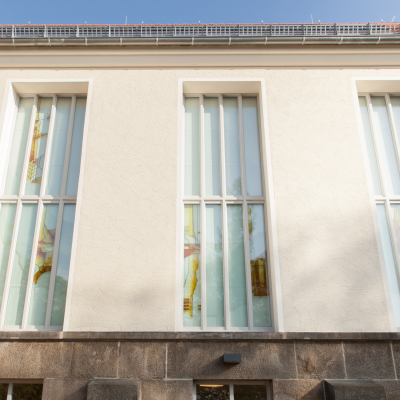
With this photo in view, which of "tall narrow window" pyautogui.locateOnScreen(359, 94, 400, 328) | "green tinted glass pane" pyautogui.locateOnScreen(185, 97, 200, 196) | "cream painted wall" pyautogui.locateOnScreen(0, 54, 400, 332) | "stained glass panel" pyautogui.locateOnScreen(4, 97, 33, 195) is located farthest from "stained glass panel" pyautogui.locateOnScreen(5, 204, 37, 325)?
"tall narrow window" pyautogui.locateOnScreen(359, 94, 400, 328)

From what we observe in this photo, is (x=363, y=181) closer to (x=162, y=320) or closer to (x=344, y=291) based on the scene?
(x=344, y=291)

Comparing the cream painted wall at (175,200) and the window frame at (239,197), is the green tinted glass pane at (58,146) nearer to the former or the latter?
the cream painted wall at (175,200)

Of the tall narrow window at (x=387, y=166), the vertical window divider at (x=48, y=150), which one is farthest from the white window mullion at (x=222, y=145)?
the vertical window divider at (x=48, y=150)

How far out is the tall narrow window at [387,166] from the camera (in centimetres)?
669

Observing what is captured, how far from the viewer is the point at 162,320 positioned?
596 centimetres

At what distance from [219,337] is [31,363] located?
3.19 metres

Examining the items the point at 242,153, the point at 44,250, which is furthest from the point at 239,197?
the point at 44,250

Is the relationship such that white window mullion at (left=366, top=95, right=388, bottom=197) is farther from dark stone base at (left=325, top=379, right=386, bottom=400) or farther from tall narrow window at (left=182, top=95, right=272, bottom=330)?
dark stone base at (left=325, top=379, right=386, bottom=400)

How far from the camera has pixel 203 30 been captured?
7.96 metres

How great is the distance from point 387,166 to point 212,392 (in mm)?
5777

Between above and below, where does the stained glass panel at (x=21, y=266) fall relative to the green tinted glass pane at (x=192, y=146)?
below

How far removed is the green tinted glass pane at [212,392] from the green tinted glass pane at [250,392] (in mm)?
170

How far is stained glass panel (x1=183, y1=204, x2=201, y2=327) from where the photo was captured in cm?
633

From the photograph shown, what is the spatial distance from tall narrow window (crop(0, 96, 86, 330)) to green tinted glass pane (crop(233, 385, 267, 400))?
3.40m
